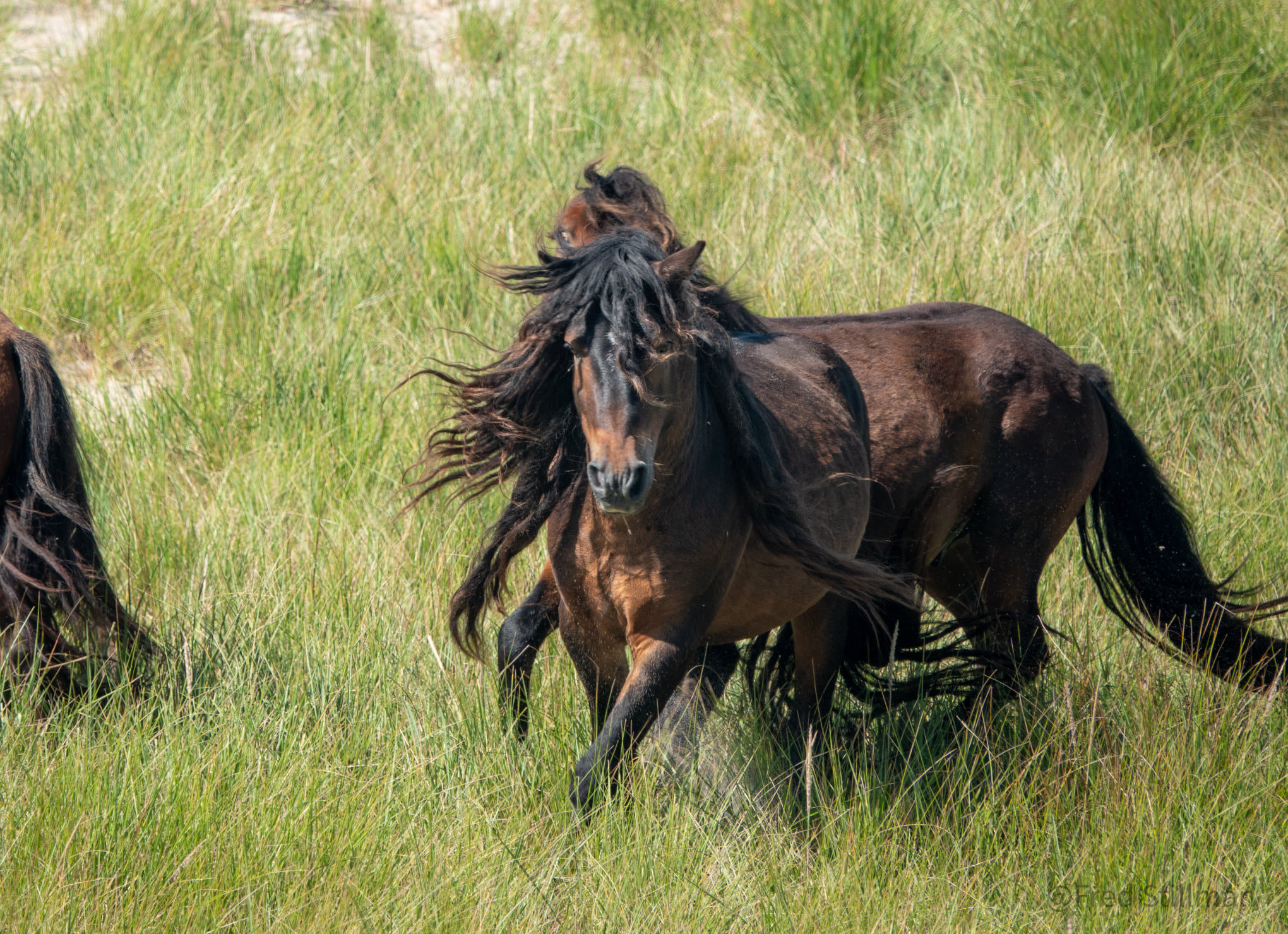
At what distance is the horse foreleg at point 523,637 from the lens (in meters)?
3.47

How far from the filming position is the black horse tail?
4.21m

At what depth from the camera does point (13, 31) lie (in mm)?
8328

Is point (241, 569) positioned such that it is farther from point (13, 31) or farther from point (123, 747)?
point (13, 31)

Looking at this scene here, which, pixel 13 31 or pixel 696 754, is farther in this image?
pixel 13 31

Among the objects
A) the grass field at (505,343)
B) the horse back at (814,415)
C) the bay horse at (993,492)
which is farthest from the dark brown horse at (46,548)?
the horse back at (814,415)

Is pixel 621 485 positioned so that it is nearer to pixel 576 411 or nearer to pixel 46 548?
pixel 576 411

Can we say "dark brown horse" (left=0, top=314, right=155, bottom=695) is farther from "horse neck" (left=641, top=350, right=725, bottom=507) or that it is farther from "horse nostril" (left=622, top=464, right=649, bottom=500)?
"horse nostril" (left=622, top=464, right=649, bottom=500)

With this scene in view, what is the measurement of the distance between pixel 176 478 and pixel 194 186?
2.14 m

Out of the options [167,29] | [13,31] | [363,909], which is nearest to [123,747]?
[363,909]

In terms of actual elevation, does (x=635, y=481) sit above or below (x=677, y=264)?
below

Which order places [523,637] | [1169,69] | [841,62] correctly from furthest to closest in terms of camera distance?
1. [841,62]
2. [1169,69]
3. [523,637]

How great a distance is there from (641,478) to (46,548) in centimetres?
204

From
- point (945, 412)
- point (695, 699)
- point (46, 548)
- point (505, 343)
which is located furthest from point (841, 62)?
point (46, 548)

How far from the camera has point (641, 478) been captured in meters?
2.54
